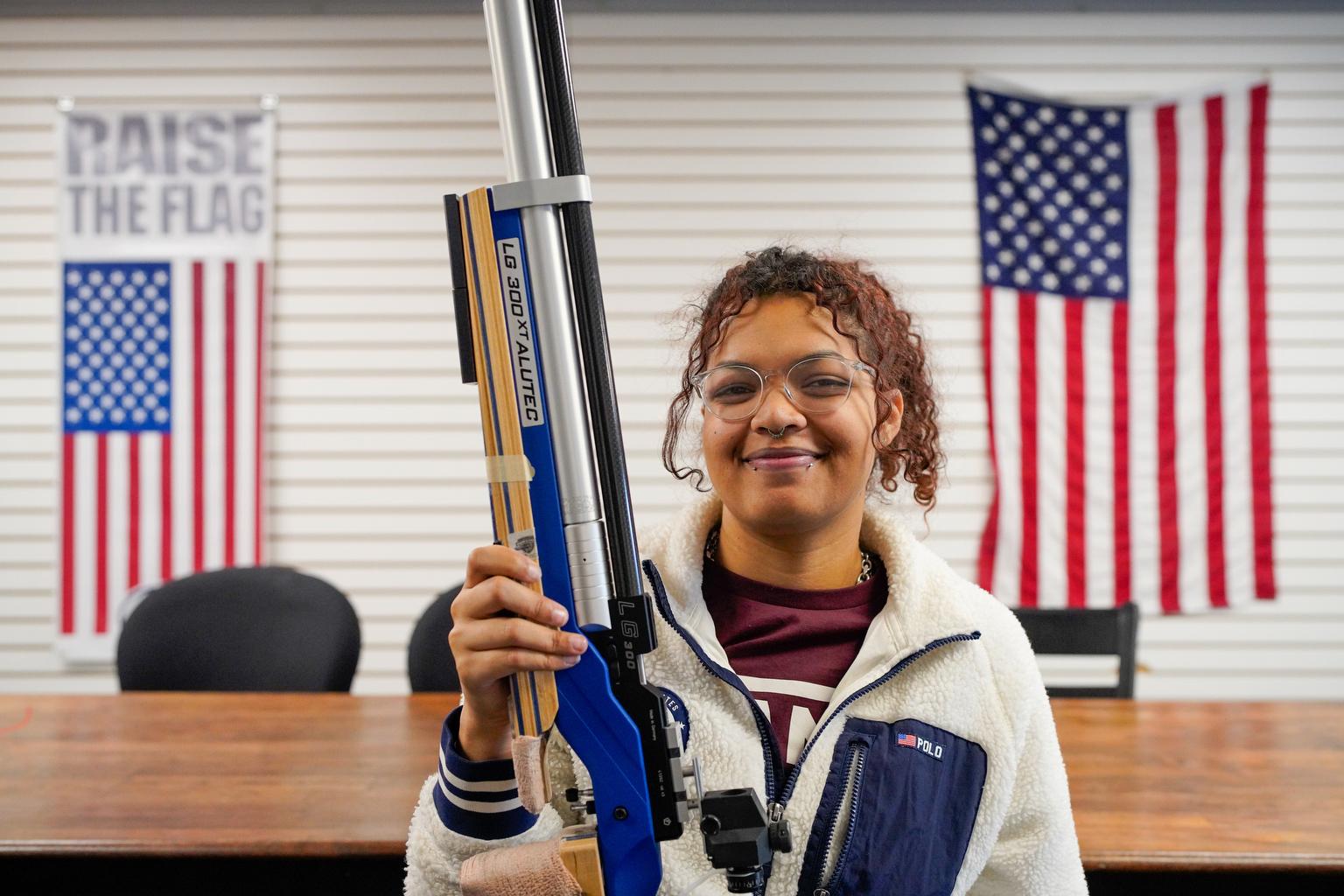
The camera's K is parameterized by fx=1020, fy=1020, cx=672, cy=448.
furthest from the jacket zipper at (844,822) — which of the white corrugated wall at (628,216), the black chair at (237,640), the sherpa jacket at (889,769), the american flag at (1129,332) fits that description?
the american flag at (1129,332)

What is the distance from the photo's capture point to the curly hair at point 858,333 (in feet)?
3.89

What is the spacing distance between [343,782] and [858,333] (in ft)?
4.07

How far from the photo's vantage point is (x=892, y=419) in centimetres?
129

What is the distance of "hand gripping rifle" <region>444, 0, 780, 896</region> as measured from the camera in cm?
94

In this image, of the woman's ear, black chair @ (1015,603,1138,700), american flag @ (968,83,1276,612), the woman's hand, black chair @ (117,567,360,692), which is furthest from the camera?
american flag @ (968,83,1276,612)

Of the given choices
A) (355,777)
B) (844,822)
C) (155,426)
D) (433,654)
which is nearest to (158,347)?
(155,426)

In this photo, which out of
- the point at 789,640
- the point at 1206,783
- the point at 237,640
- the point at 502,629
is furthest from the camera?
the point at 237,640

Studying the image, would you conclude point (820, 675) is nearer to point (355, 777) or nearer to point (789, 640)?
point (789, 640)

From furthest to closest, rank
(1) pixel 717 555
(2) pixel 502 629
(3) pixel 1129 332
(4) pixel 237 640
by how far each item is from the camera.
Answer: (3) pixel 1129 332
(4) pixel 237 640
(1) pixel 717 555
(2) pixel 502 629

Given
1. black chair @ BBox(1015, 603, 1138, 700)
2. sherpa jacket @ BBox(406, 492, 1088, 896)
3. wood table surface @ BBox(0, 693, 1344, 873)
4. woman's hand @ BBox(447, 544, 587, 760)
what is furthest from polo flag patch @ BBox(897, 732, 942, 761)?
black chair @ BBox(1015, 603, 1138, 700)

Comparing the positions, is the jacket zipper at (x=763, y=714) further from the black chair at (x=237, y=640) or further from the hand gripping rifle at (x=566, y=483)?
the black chair at (x=237, y=640)

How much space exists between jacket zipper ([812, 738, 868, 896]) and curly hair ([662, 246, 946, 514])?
37 centimetres

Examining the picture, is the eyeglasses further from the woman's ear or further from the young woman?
the woman's ear

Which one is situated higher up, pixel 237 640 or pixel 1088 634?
pixel 237 640
